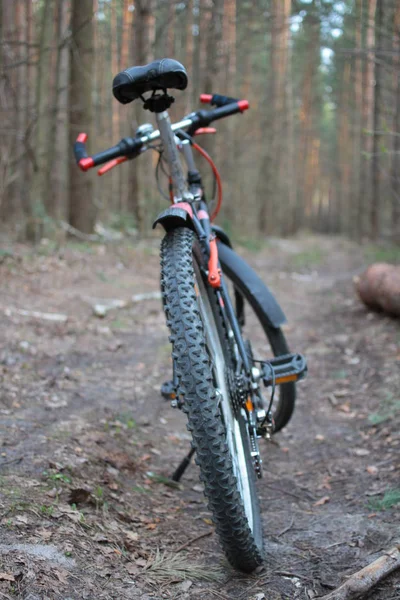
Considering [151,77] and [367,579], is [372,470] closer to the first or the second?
[367,579]

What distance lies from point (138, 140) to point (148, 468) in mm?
1857

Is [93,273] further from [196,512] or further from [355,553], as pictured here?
[355,553]

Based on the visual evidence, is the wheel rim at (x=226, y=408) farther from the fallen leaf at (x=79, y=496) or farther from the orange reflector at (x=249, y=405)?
the fallen leaf at (x=79, y=496)

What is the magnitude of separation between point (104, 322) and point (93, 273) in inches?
83.7

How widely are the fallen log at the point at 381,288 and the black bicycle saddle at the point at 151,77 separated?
→ 446cm

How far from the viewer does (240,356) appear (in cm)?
276

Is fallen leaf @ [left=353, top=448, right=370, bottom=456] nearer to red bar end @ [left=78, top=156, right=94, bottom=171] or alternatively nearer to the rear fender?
the rear fender

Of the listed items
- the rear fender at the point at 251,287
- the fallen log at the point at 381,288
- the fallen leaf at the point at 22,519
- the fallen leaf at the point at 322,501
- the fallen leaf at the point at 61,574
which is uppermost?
the rear fender at the point at 251,287

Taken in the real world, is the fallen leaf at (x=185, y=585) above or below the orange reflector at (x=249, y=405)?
below

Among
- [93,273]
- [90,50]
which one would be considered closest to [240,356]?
[93,273]

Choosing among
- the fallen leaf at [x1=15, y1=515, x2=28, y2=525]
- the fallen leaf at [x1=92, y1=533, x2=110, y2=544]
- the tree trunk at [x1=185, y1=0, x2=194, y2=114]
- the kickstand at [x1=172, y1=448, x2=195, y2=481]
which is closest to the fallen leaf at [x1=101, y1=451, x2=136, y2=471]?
the kickstand at [x1=172, y1=448, x2=195, y2=481]

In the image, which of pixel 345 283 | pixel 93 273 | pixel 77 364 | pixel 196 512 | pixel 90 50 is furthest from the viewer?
pixel 345 283

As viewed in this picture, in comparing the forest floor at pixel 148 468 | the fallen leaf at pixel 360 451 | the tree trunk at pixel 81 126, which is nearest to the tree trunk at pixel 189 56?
the tree trunk at pixel 81 126

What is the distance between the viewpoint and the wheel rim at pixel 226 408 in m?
2.37
